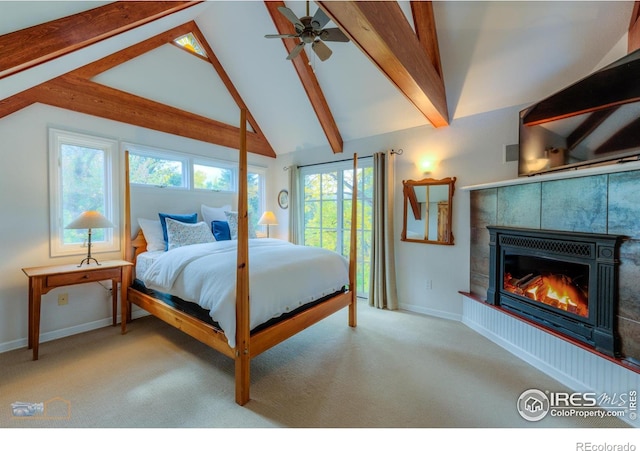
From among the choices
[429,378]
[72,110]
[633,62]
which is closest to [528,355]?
[429,378]

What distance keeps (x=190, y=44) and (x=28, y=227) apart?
300 centimetres

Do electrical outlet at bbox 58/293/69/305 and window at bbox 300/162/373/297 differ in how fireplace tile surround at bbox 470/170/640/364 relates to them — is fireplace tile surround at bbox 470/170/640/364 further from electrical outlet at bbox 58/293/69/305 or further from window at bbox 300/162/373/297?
electrical outlet at bbox 58/293/69/305

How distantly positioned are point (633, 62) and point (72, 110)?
4827 millimetres

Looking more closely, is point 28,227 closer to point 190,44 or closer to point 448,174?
point 190,44

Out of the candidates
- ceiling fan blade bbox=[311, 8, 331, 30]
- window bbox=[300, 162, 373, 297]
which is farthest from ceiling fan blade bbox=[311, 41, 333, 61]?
window bbox=[300, 162, 373, 297]

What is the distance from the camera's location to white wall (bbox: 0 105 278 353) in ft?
7.83

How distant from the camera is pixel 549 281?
2359 millimetres

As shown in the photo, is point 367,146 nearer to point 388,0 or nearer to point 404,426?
point 388,0

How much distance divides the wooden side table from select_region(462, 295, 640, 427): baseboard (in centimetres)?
387

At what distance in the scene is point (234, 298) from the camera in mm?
1763

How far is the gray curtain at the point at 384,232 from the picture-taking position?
3.59 m

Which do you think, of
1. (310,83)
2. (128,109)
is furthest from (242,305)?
(310,83)

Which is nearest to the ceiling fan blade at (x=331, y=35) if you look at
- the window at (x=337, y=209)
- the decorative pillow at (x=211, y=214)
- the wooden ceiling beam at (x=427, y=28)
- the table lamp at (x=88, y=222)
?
the wooden ceiling beam at (x=427, y=28)

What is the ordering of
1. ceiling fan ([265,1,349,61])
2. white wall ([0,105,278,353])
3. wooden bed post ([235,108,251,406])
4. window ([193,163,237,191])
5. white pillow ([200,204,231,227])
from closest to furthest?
1. wooden bed post ([235,108,251,406])
2. ceiling fan ([265,1,349,61])
3. white wall ([0,105,278,353])
4. white pillow ([200,204,231,227])
5. window ([193,163,237,191])
